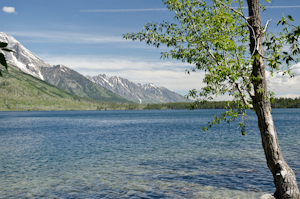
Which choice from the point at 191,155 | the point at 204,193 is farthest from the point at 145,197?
the point at 191,155

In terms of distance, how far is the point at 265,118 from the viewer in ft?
44.6

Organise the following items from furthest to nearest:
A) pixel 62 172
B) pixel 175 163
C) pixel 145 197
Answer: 1. pixel 175 163
2. pixel 62 172
3. pixel 145 197

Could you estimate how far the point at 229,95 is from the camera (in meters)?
13.8

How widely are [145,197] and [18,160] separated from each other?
25.1 metres

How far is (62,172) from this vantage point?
1112 inches

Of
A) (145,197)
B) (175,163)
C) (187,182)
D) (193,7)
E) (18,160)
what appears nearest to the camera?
(193,7)

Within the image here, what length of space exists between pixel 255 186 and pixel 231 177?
321 cm

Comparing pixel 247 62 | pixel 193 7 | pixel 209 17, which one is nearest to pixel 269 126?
pixel 247 62

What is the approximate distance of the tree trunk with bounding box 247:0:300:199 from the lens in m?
13.5

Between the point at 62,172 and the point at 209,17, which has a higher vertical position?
the point at 209,17

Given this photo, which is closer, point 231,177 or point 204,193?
point 204,193

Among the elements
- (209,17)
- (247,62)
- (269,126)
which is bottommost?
(269,126)

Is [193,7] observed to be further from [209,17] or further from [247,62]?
[247,62]

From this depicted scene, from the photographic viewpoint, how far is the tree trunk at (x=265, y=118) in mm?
13477
